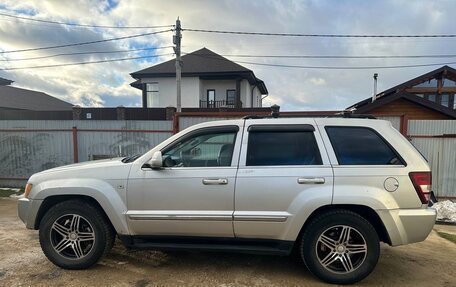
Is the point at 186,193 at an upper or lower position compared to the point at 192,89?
lower

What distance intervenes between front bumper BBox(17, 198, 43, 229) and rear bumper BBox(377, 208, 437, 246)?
3893 millimetres

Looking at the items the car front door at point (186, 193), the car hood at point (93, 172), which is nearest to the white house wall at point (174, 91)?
the car hood at point (93, 172)

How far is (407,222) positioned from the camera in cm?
323

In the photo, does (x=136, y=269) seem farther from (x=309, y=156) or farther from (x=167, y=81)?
(x=167, y=81)

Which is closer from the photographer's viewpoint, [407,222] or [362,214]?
[407,222]

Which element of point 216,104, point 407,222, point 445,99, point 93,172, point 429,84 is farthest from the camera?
point 216,104

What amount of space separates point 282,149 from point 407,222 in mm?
1483

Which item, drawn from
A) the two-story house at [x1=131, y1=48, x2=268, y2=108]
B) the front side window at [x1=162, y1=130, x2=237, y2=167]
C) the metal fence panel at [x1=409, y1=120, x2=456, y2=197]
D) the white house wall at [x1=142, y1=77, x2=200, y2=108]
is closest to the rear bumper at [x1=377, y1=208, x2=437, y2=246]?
the front side window at [x1=162, y1=130, x2=237, y2=167]

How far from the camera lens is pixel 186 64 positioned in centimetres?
2638

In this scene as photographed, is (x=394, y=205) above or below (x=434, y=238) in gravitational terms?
above

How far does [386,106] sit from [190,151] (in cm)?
1276

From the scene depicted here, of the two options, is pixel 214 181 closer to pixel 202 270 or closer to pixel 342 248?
pixel 202 270

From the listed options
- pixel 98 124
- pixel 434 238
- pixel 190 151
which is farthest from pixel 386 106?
pixel 190 151

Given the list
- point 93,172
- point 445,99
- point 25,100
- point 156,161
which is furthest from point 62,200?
point 25,100
